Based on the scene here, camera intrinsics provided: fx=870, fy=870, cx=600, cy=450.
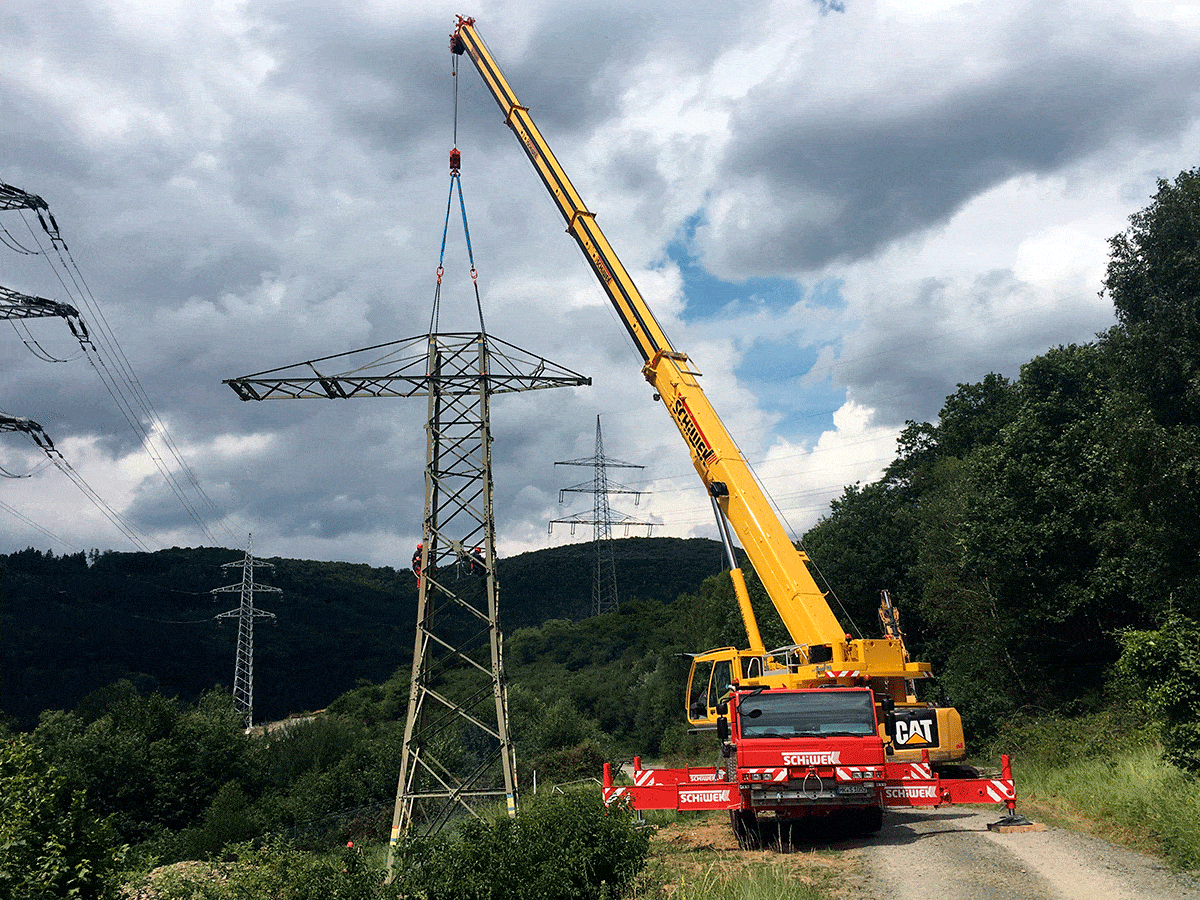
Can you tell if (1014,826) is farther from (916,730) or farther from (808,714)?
(808,714)

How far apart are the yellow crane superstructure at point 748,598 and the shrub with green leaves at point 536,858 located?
19.5ft

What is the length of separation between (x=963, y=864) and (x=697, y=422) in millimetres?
10212

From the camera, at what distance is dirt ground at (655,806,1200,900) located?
9.92 metres

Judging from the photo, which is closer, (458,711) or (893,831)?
(893,831)

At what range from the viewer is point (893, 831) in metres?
14.6

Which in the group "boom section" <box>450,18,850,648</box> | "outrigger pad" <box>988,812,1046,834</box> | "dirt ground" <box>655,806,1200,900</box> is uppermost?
"boom section" <box>450,18,850,648</box>

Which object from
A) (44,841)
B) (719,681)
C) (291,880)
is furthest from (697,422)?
(44,841)

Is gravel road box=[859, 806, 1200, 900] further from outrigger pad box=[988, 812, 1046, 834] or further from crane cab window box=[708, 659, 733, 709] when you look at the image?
crane cab window box=[708, 659, 733, 709]

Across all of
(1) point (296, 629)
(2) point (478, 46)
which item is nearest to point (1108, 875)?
(2) point (478, 46)

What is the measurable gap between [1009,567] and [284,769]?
3489cm

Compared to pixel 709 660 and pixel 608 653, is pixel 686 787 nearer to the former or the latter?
pixel 709 660

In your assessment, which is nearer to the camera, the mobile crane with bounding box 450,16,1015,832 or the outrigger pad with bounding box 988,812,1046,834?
the mobile crane with bounding box 450,16,1015,832

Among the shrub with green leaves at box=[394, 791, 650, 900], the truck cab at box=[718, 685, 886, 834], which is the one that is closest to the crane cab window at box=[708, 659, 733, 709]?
the truck cab at box=[718, 685, 886, 834]

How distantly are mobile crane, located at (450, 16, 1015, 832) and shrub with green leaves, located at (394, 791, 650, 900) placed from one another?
3.23m
